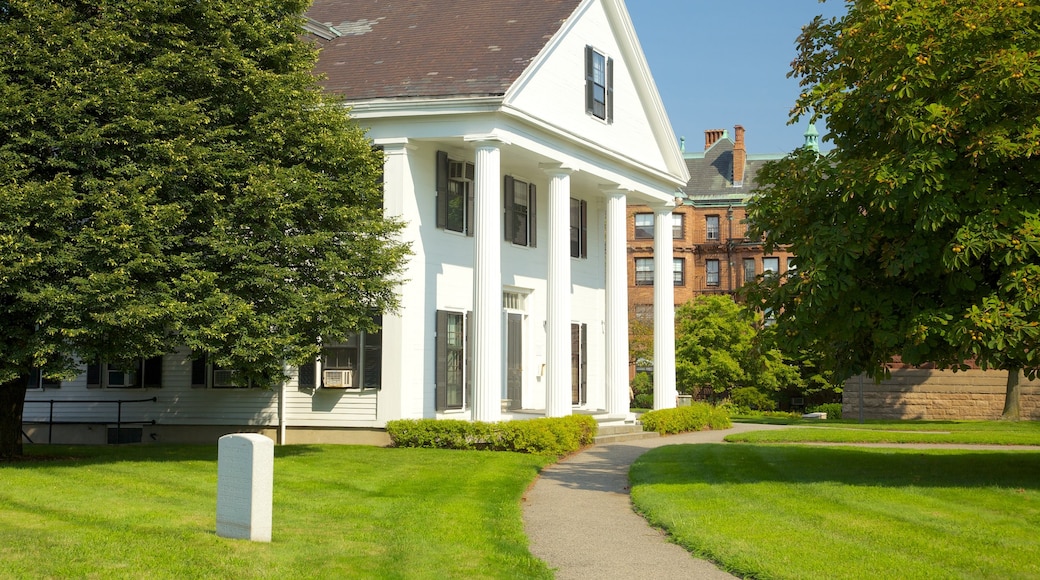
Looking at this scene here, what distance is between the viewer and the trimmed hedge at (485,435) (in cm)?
1933

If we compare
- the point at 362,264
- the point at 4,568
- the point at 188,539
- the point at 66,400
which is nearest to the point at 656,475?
the point at 362,264

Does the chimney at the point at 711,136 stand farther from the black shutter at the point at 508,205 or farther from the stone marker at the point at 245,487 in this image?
the stone marker at the point at 245,487

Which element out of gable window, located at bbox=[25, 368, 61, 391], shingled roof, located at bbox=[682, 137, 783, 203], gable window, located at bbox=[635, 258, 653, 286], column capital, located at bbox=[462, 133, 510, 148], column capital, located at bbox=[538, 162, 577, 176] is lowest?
gable window, located at bbox=[25, 368, 61, 391]

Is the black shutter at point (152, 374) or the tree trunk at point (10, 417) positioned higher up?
the black shutter at point (152, 374)

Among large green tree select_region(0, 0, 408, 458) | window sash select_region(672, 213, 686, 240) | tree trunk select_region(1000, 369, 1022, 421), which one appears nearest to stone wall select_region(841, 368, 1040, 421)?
tree trunk select_region(1000, 369, 1022, 421)

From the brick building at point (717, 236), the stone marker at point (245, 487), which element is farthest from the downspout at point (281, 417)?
the brick building at point (717, 236)

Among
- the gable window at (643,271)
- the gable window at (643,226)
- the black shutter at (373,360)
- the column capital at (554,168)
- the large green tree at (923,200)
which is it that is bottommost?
the black shutter at (373,360)

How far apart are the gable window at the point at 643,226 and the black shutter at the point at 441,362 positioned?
125 ft

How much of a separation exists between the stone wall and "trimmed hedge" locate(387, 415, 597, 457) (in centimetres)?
1993

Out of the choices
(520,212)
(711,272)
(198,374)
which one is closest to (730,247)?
(711,272)

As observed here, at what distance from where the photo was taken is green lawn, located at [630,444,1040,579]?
866 centimetres

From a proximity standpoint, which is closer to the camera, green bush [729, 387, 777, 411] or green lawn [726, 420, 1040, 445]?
green lawn [726, 420, 1040, 445]

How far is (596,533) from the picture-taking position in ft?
36.0

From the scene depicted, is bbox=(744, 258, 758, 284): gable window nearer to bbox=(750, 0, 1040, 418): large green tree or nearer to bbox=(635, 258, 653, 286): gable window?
bbox=(635, 258, 653, 286): gable window
